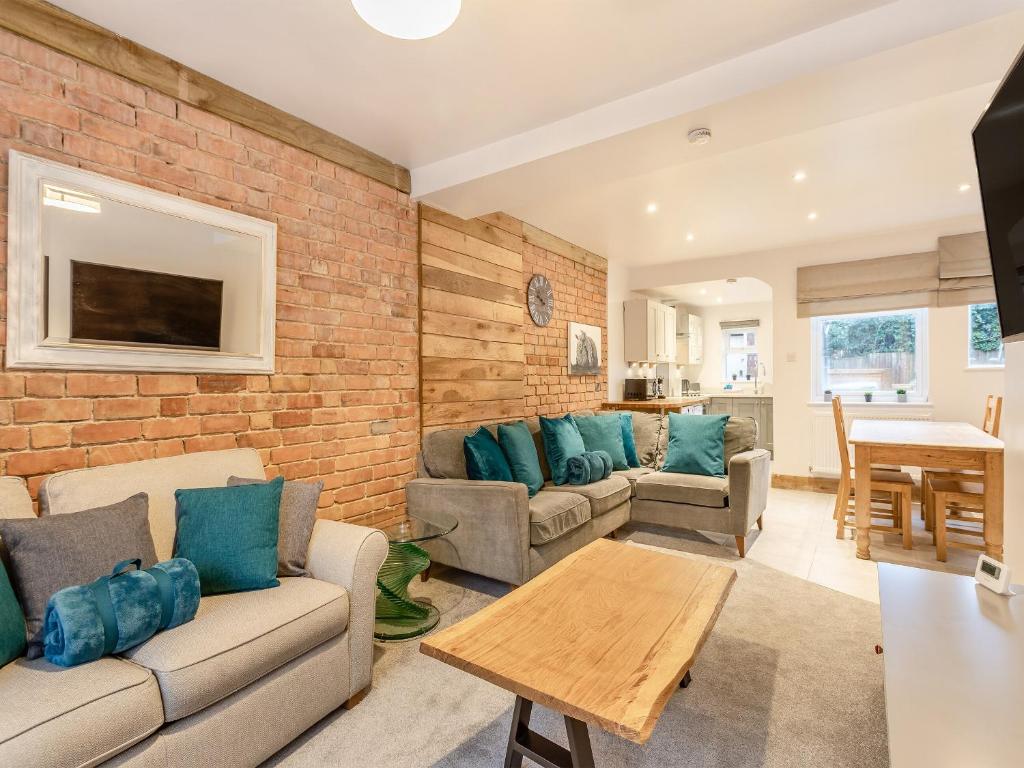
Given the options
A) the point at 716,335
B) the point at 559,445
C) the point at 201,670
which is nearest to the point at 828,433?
the point at 716,335

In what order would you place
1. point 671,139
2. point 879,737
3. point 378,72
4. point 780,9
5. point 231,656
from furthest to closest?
point 671,139, point 378,72, point 780,9, point 879,737, point 231,656

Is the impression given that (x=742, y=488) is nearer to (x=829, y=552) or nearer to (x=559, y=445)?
(x=829, y=552)

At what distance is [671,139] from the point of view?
2463mm

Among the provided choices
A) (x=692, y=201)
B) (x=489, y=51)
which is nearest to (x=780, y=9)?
(x=489, y=51)

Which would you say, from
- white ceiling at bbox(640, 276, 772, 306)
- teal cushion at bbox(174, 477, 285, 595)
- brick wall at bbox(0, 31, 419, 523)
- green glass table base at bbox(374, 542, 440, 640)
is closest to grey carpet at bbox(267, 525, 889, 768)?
green glass table base at bbox(374, 542, 440, 640)

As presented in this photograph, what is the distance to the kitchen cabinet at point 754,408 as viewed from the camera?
7020 mm

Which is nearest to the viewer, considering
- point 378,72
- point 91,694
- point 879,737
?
point 91,694

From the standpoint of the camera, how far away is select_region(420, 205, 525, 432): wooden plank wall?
11.2 ft

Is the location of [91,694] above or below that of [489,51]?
below

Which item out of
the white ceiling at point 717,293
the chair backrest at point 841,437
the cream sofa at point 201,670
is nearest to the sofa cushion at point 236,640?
the cream sofa at point 201,670

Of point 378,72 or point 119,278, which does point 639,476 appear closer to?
point 378,72

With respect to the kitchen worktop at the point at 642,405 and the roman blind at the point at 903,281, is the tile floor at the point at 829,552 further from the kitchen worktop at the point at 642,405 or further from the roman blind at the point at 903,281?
the roman blind at the point at 903,281

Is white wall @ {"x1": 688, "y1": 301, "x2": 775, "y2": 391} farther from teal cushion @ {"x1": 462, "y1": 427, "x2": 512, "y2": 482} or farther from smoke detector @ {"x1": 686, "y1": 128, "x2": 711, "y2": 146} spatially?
smoke detector @ {"x1": 686, "y1": 128, "x2": 711, "y2": 146}

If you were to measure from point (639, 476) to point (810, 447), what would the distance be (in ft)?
8.38
